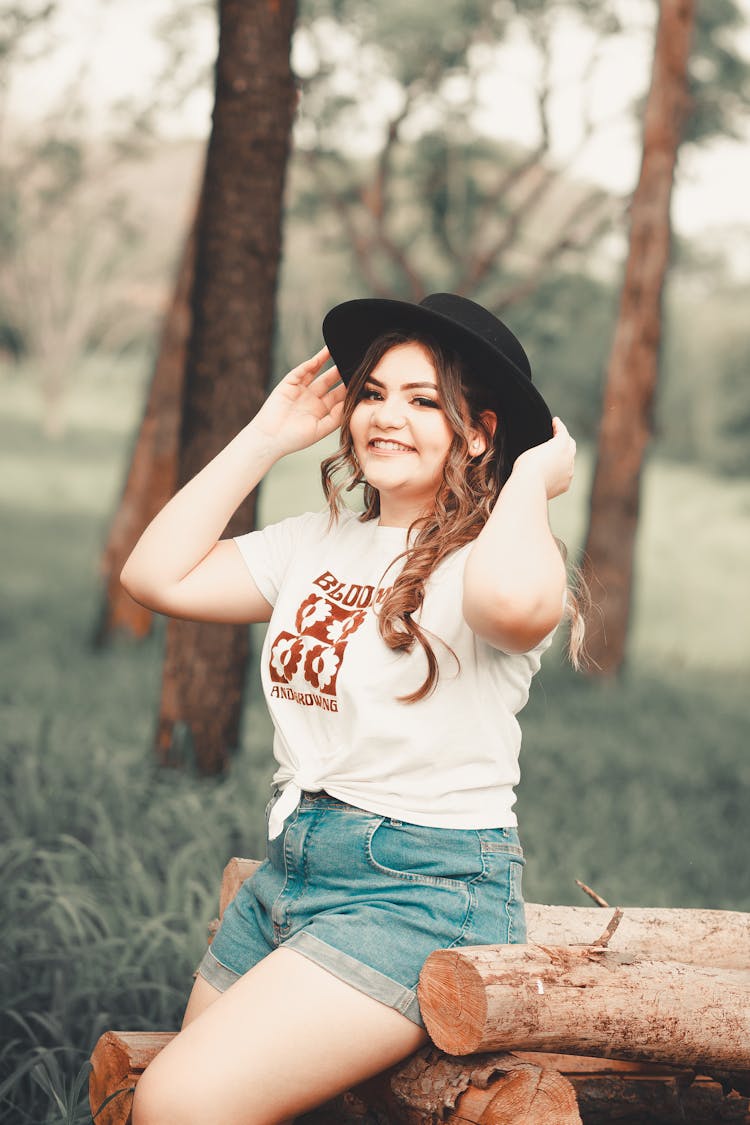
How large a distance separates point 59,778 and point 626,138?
12050mm

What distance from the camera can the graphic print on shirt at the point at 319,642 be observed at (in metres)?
2.51

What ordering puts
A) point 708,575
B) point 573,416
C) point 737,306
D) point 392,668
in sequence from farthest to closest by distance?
1. point 737,306
2. point 708,575
3. point 573,416
4. point 392,668

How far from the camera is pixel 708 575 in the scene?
2511 cm

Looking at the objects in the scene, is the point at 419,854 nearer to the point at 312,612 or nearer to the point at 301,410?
the point at 312,612

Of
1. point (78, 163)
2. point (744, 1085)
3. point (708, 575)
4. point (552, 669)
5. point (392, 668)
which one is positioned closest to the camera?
point (392, 668)

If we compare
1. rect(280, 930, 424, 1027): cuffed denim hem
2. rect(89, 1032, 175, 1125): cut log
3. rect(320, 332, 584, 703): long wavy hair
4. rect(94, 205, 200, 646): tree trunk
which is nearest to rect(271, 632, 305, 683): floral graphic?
rect(320, 332, 584, 703): long wavy hair

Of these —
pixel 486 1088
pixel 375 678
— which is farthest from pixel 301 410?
pixel 486 1088

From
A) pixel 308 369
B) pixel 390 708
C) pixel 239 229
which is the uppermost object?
pixel 239 229

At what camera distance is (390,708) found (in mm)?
2463

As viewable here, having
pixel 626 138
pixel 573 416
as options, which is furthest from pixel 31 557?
pixel 626 138

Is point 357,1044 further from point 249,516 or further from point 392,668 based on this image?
point 249,516

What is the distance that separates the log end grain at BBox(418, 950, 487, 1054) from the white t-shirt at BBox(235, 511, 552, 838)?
26 cm

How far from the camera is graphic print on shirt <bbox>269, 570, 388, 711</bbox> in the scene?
2.51 m

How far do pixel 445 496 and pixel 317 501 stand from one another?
24.6 meters
